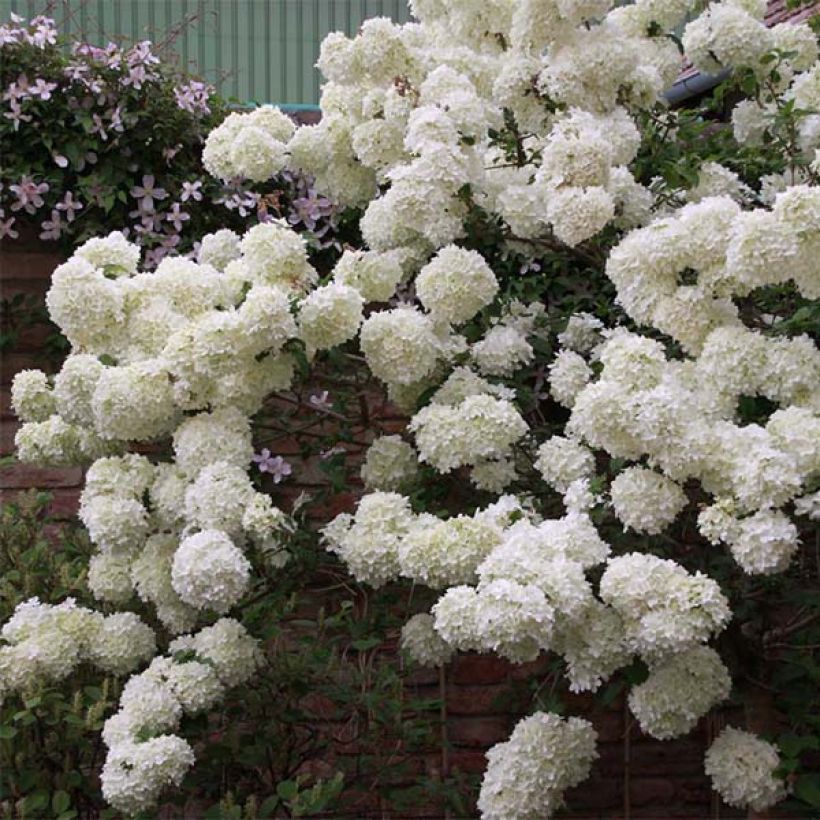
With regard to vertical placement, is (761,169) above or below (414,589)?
above

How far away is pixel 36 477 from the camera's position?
113 inches

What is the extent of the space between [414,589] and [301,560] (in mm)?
276

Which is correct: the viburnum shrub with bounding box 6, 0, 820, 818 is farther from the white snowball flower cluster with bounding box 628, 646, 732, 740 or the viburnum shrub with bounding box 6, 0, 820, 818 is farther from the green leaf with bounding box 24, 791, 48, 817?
the green leaf with bounding box 24, 791, 48, 817

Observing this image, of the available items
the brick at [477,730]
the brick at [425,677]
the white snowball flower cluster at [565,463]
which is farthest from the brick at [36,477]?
the white snowball flower cluster at [565,463]

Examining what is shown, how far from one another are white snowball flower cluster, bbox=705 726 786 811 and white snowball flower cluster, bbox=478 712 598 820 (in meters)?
0.22

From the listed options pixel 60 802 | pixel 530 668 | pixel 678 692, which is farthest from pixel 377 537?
pixel 530 668

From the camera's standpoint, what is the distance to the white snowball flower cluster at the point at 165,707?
72.5 inches

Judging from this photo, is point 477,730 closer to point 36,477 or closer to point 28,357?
point 36,477

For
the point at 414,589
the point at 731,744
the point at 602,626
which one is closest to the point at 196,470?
the point at 414,589

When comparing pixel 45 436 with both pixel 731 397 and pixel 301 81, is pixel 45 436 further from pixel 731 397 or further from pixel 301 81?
pixel 301 81

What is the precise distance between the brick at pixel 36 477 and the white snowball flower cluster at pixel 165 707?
90cm

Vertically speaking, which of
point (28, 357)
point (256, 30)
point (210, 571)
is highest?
point (256, 30)

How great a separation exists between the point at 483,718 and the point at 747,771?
89 centimetres

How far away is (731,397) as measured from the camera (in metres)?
1.85
